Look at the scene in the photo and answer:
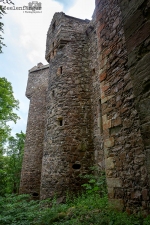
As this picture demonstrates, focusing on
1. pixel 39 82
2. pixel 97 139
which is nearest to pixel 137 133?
pixel 97 139

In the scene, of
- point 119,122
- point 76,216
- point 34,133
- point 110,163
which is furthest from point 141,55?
point 34,133

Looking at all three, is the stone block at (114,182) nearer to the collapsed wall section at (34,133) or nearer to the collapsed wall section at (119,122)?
the collapsed wall section at (119,122)

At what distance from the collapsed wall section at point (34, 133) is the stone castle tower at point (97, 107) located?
0.22 feet

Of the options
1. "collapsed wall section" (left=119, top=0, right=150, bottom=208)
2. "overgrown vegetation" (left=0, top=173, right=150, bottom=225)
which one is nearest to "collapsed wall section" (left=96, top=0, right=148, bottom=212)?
"overgrown vegetation" (left=0, top=173, right=150, bottom=225)

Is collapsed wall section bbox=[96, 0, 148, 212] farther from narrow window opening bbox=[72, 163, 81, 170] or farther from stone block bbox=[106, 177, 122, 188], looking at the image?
narrow window opening bbox=[72, 163, 81, 170]

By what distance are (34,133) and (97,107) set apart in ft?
23.8

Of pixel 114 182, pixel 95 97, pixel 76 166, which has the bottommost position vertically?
pixel 114 182

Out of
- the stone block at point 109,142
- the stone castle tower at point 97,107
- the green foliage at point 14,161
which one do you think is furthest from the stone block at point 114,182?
the green foliage at point 14,161

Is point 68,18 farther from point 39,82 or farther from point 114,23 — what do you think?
point 39,82

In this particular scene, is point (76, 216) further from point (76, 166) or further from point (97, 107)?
point (97, 107)

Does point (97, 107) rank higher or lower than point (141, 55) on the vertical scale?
higher

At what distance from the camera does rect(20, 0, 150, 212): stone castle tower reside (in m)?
1.61

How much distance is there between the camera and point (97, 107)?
7.27 metres

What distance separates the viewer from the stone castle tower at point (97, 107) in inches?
63.3
